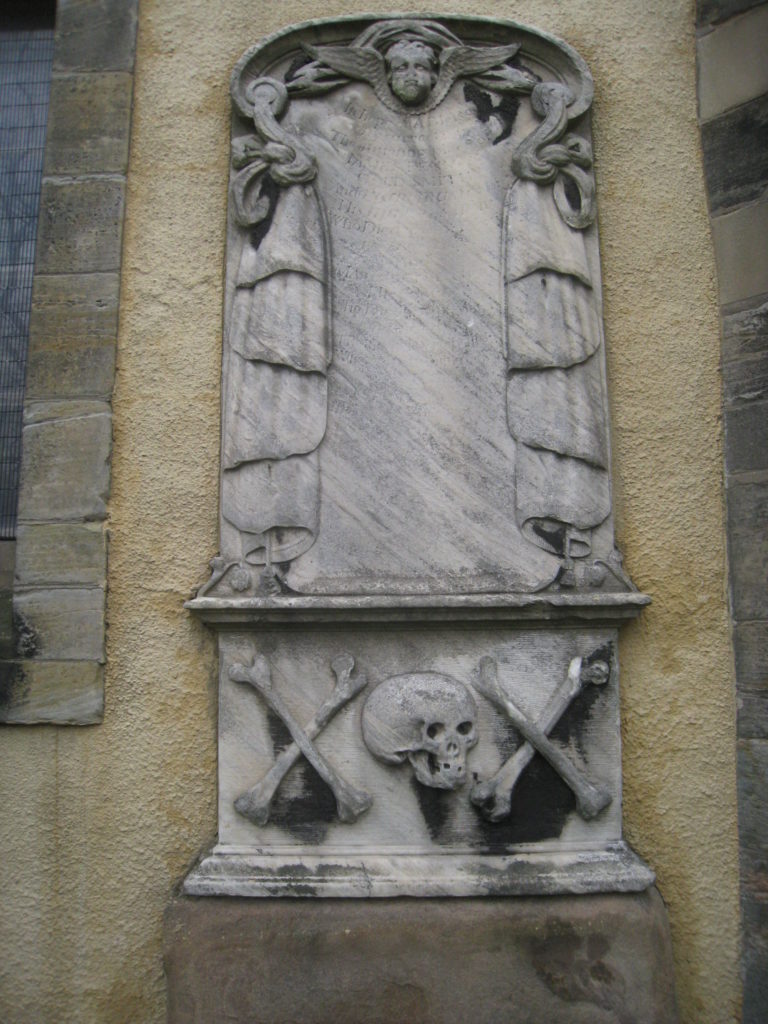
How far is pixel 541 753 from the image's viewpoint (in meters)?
2.47

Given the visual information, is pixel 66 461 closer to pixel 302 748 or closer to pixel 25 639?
pixel 25 639

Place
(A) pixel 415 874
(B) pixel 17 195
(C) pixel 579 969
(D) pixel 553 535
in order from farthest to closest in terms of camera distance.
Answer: (B) pixel 17 195
(D) pixel 553 535
(A) pixel 415 874
(C) pixel 579 969

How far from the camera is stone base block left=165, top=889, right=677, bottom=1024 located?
2279 millimetres

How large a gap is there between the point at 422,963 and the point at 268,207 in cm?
251

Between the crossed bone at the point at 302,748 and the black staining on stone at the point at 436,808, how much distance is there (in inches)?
6.6

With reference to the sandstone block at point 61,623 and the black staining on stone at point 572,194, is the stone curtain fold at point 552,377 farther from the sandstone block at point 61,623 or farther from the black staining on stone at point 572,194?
the sandstone block at point 61,623

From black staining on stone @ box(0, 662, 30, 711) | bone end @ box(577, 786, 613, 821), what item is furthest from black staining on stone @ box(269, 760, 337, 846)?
black staining on stone @ box(0, 662, 30, 711)

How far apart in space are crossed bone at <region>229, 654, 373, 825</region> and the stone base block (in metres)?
0.29

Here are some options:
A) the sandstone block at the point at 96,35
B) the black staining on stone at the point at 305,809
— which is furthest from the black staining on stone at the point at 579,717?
the sandstone block at the point at 96,35

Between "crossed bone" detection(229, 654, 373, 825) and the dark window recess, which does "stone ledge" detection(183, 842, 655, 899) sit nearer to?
"crossed bone" detection(229, 654, 373, 825)

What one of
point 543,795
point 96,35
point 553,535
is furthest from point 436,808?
point 96,35

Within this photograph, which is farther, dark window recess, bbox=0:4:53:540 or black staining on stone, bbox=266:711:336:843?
dark window recess, bbox=0:4:53:540

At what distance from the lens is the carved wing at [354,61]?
2.91 meters

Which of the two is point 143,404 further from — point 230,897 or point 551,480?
point 230,897
